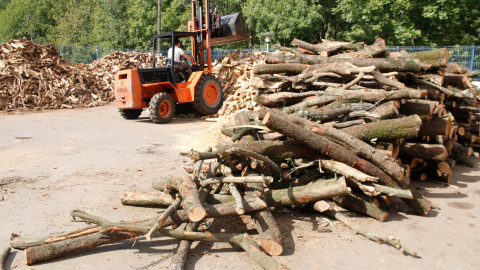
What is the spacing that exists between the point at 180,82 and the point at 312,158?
9.12 meters

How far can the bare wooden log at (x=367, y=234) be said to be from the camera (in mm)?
3823

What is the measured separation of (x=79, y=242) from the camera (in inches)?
149

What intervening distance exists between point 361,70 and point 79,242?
4632mm

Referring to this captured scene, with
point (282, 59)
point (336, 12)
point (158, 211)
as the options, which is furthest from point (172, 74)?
point (336, 12)

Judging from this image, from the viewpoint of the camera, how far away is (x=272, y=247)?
3742mm

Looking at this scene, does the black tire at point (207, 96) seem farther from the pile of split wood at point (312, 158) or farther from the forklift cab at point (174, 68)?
the pile of split wood at point (312, 158)

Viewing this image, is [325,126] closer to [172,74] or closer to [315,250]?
[315,250]

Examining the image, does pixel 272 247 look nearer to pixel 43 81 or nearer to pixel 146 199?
pixel 146 199

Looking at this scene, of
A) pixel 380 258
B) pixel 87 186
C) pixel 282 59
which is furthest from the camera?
pixel 282 59

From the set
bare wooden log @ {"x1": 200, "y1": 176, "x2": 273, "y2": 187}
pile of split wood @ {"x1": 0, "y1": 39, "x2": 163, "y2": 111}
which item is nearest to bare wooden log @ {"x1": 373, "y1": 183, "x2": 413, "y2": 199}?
bare wooden log @ {"x1": 200, "y1": 176, "x2": 273, "y2": 187}

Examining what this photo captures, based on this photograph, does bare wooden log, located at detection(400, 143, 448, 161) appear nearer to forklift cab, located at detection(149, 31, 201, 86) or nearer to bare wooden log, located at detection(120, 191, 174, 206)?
bare wooden log, located at detection(120, 191, 174, 206)

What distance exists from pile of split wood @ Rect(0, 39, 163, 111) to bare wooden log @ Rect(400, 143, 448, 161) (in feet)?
51.8

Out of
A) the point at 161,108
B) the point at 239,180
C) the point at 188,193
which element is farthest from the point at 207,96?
the point at 188,193

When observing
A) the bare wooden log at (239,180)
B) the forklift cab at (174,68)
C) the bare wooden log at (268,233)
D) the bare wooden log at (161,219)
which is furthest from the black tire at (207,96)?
the bare wooden log at (268,233)
